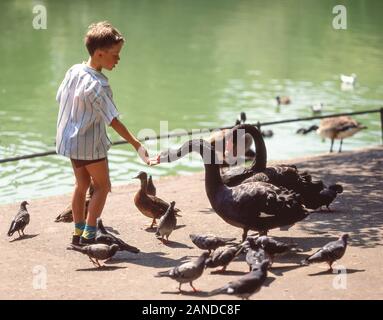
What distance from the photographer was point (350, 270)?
932 centimetres

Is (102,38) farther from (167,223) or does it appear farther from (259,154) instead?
(259,154)

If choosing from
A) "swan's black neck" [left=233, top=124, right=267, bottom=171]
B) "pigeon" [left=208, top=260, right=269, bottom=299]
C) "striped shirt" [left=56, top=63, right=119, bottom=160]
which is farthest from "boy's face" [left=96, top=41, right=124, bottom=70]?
"pigeon" [left=208, top=260, right=269, bottom=299]

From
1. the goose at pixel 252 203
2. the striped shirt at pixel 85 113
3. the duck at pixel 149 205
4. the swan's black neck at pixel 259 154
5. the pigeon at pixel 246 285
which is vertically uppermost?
the striped shirt at pixel 85 113

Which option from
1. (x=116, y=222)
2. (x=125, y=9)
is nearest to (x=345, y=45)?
(x=125, y=9)

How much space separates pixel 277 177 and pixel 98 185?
2400 mm

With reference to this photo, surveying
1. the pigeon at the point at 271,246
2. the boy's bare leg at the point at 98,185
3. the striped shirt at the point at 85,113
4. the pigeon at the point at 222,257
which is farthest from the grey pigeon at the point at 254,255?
the striped shirt at the point at 85,113

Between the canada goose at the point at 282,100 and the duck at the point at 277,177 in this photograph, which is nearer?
the duck at the point at 277,177

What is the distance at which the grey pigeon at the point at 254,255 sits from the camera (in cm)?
880

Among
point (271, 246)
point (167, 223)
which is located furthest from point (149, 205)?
point (271, 246)

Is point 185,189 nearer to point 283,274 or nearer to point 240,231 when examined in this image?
point 240,231

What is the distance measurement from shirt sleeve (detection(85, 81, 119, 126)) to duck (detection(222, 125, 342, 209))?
7.05 feet

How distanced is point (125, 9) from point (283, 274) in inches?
1724

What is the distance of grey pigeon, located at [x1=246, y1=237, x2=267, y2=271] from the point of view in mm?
8797

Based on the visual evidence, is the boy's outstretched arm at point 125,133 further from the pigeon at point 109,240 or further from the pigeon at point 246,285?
the pigeon at point 246,285
